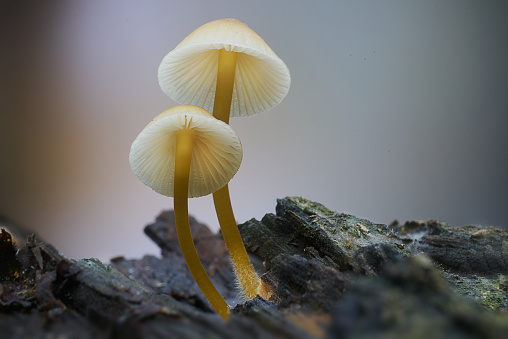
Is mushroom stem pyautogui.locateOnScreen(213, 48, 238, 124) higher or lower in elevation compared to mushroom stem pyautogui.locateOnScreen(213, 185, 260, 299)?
higher

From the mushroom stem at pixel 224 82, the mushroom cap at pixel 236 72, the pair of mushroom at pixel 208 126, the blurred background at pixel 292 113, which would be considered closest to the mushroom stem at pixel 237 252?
the pair of mushroom at pixel 208 126

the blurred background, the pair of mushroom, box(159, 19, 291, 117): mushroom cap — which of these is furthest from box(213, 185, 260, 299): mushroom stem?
the blurred background

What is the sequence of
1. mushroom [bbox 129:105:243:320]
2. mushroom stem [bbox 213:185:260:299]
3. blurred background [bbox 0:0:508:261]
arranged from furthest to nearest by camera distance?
blurred background [bbox 0:0:508:261] → mushroom stem [bbox 213:185:260:299] → mushroom [bbox 129:105:243:320]

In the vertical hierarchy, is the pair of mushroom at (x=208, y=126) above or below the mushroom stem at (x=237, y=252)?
above

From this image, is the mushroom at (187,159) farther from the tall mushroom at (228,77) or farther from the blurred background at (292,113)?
the blurred background at (292,113)

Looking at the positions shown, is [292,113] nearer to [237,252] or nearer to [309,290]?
[237,252]

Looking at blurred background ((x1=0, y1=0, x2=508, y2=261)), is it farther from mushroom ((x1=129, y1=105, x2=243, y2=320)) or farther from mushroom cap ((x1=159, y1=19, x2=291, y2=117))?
mushroom ((x1=129, y1=105, x2=243, y2=320))
